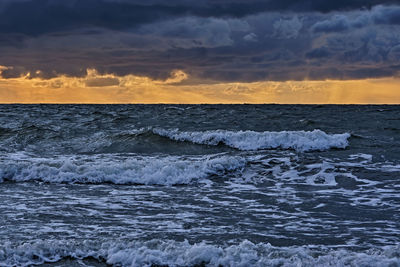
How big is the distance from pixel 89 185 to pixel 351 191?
677cm

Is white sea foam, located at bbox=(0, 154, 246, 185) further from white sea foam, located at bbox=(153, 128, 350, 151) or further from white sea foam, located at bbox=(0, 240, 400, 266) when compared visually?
white sea foam, located at bbox=(0, 240, 400, 266)

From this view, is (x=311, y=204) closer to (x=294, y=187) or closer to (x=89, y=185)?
(x=294, y=187)

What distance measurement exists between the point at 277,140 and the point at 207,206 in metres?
10.7

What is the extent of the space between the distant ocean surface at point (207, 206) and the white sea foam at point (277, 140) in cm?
9

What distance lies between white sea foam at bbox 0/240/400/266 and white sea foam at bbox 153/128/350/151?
12.6m

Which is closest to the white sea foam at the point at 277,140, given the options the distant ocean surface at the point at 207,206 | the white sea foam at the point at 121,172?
the distant ocean surface at the point at 207,206

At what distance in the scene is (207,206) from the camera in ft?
31.6

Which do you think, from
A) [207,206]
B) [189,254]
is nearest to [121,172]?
[207,206]

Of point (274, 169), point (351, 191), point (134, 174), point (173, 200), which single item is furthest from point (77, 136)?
point (351, 191)

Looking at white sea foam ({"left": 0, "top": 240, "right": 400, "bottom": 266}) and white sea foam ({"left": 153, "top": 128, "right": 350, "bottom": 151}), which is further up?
white sea foam ({"left": 153, "top": 128, "right": 350, "bottom": 151})

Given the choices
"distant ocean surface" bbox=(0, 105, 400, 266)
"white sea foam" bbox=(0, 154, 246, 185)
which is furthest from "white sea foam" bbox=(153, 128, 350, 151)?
"white sea foam" bbox=(0, 154, 246, 185)

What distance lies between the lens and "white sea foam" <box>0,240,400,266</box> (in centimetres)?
611

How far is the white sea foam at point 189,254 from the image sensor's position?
611 centimetres

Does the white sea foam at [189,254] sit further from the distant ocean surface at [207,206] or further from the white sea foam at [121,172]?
the white sea foam at [121,172]
